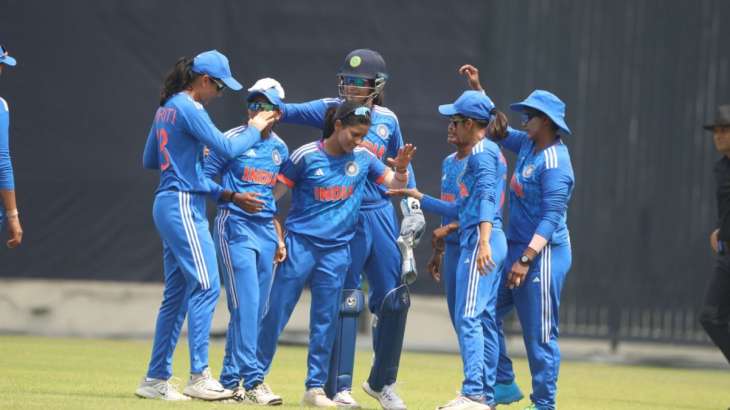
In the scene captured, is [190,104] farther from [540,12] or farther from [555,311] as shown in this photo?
[540,12]

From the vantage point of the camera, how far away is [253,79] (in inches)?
527

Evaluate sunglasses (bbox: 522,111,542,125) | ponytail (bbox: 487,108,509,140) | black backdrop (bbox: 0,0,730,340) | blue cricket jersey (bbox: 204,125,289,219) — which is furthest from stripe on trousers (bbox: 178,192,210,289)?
black backdrop (bbox: 0,0,730,340)

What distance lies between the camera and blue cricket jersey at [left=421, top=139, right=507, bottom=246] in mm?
7398

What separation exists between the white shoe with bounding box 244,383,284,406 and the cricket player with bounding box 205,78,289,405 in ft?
0.18

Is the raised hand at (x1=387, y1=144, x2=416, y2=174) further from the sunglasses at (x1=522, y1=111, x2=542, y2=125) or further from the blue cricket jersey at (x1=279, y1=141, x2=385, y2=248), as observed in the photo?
the sunglasses at (x1=522, y1=111, x2=542, y2=125)

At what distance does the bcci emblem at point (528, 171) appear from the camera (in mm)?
7648

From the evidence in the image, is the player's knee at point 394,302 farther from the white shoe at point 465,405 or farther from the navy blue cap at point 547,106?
the navy blue cap at point 547,106

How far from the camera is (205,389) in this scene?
7422mm

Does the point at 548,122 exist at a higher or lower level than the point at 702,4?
lower

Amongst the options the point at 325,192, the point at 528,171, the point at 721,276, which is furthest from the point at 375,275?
the point at 721,276

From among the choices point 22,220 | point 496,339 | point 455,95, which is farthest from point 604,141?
point 496,339

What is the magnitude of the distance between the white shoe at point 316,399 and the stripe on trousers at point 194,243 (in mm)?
818

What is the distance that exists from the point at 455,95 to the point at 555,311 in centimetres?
594

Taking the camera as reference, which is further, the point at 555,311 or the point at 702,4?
the point at 702,4
